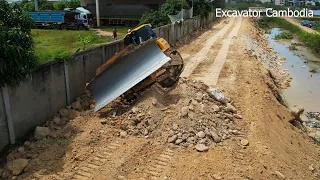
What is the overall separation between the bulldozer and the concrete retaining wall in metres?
0.63

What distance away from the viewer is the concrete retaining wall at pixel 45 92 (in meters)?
7.56

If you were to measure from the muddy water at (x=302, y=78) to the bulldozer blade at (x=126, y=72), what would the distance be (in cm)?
885

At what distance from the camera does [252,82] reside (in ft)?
45.3

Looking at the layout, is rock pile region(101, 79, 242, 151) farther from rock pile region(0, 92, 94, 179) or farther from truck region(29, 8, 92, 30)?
truck region(29, 8, 92, 30)

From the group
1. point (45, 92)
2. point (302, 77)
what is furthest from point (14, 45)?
point (302, 77)

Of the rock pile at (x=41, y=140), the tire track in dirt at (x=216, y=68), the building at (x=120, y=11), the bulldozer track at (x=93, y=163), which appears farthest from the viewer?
the building at (x=120, y=11)

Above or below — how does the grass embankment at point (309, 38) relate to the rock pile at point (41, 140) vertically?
above

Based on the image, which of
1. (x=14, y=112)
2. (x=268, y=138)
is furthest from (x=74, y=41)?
(x=268, y=138)

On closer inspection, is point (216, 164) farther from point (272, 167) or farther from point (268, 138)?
point (268, 138)

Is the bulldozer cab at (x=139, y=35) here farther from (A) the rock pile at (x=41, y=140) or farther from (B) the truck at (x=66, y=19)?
(B) the truck at (x=66, y=19)

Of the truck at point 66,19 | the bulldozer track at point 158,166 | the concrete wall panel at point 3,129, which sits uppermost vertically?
the truck at point 66,19

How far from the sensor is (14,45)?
23.0ft

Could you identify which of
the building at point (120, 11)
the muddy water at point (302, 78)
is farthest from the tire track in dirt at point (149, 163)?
the building at point (120, 11)

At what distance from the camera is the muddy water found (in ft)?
54.4
